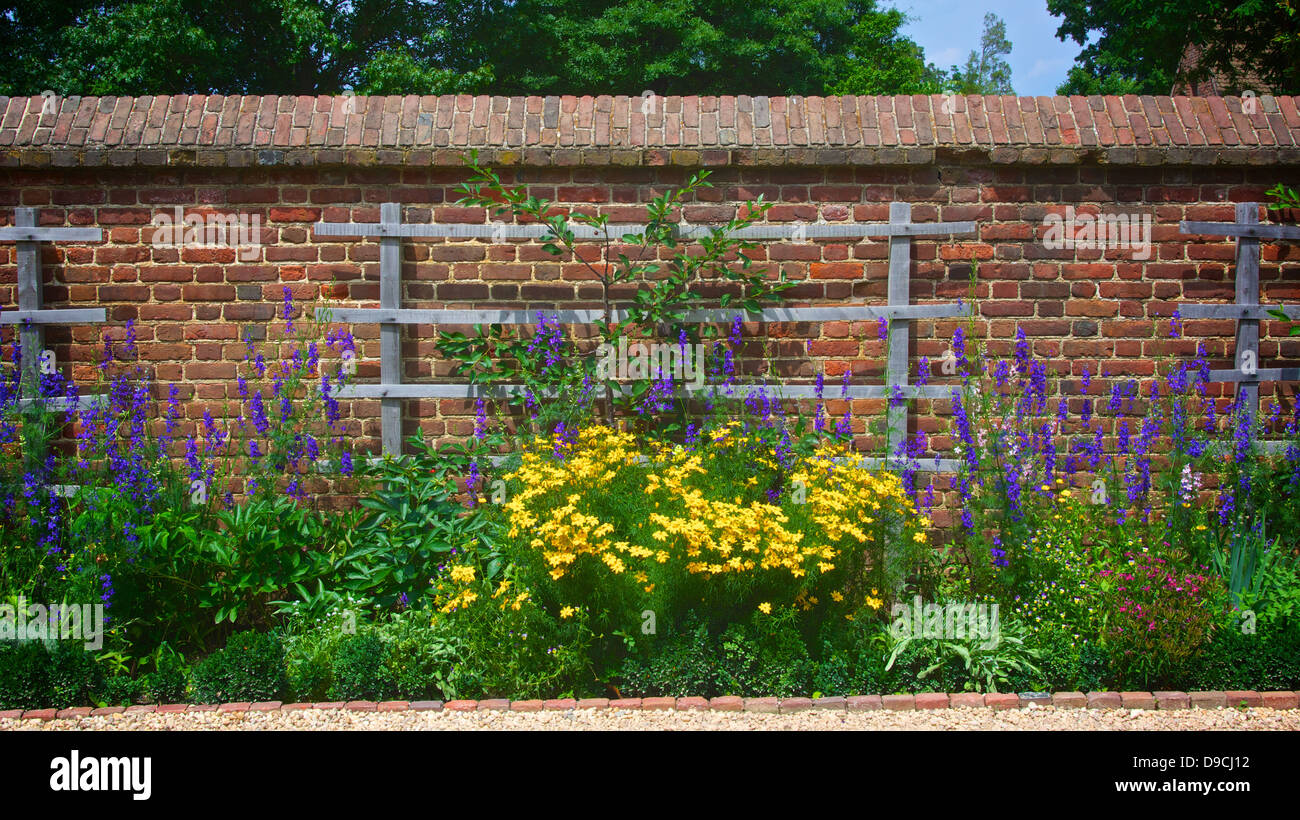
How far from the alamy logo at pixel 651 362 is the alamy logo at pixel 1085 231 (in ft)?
6.44

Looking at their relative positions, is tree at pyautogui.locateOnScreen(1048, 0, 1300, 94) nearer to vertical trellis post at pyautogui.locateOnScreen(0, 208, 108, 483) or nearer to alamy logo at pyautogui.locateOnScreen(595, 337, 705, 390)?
alamy logo at pyautogui.locateOnScreen(595, 337, 705, 390)

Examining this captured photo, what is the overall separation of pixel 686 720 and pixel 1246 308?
3761 millimetres

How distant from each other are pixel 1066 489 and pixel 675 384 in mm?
2105

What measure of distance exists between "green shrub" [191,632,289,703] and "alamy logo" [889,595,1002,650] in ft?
8.74

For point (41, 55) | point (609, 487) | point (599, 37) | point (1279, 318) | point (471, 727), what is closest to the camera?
point (471, 727)

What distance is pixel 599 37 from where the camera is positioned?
20344 millimetres

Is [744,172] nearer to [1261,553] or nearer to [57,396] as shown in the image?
[1261,553]

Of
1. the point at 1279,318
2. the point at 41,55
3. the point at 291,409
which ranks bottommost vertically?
the point at 291,409

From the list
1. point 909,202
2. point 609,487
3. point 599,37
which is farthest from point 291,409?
point 599,37

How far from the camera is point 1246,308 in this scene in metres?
5.12

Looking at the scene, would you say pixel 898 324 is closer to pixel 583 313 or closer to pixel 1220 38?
pixel 583 313

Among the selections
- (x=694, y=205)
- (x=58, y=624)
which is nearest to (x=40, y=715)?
(x=58, y=624)

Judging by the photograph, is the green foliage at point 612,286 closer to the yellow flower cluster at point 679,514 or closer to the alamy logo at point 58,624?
the yellow flower cluster at point 679,514

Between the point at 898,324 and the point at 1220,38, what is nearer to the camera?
the point at 898,324
